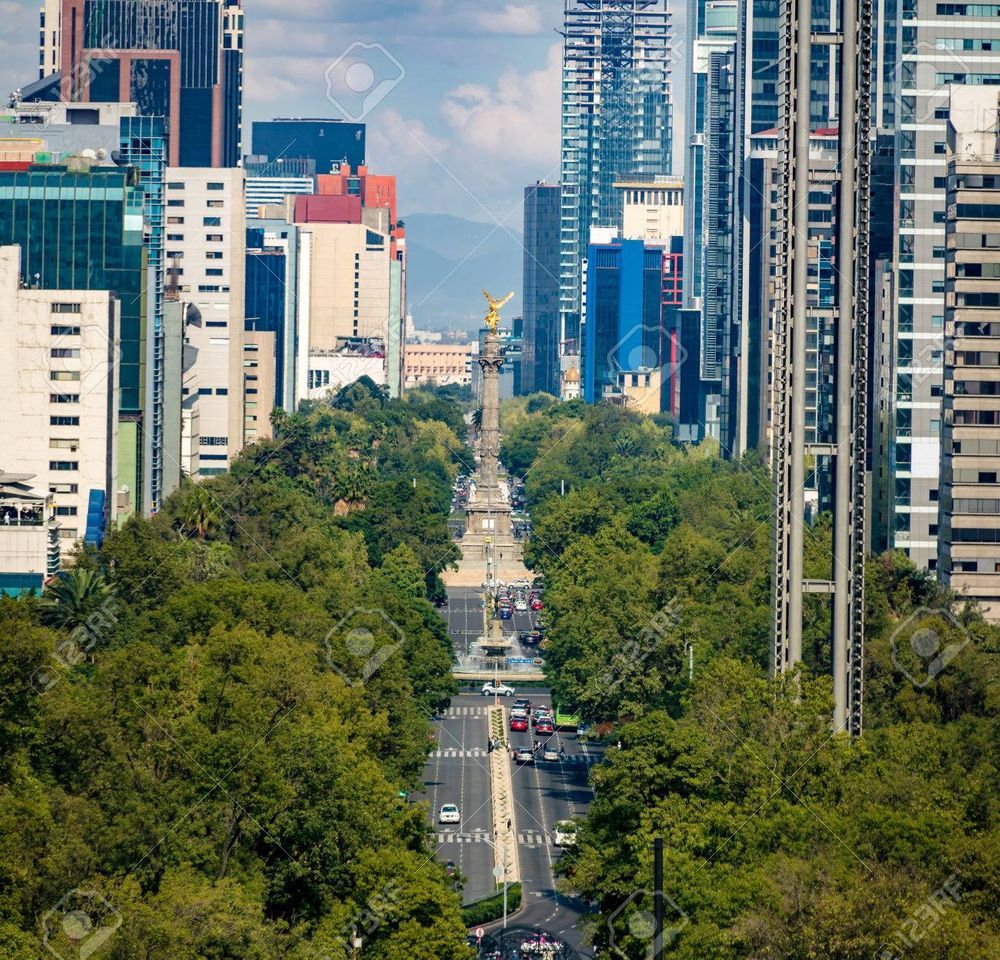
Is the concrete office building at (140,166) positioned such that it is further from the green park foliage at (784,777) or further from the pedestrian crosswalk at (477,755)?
the green park foliage at (784,777)

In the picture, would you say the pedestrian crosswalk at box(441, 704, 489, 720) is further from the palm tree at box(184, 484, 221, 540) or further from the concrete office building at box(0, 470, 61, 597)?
the concrete office building at box(0, 470, 61, 597)

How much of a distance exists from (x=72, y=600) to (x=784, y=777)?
121 ft

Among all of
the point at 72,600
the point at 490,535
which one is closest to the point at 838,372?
the point at 72,600

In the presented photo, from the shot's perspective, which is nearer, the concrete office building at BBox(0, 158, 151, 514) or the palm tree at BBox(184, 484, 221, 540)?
the palm tree at BBox(184, 484, 221, 540)

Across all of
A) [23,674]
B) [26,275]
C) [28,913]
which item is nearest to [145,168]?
[26,275]

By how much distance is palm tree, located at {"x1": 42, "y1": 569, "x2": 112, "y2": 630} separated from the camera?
306 ft

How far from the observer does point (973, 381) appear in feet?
357

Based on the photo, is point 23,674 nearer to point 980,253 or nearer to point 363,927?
point 363,927

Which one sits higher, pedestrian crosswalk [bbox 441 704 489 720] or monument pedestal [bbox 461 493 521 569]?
monument pedestal [bbox 461 493 521 569]

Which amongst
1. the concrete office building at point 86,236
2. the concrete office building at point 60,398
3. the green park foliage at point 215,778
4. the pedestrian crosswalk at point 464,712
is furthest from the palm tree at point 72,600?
the concrete office building at point 86,236

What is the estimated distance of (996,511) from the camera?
109375 millimetres

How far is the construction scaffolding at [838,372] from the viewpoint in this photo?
2913 inches

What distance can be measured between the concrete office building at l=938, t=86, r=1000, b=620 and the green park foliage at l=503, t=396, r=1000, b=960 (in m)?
3.09

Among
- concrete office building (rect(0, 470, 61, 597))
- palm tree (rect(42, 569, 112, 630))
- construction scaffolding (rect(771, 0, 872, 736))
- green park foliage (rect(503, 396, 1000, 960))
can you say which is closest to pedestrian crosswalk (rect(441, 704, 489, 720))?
green park foliage (rect(503, 396, 1000, 960))
